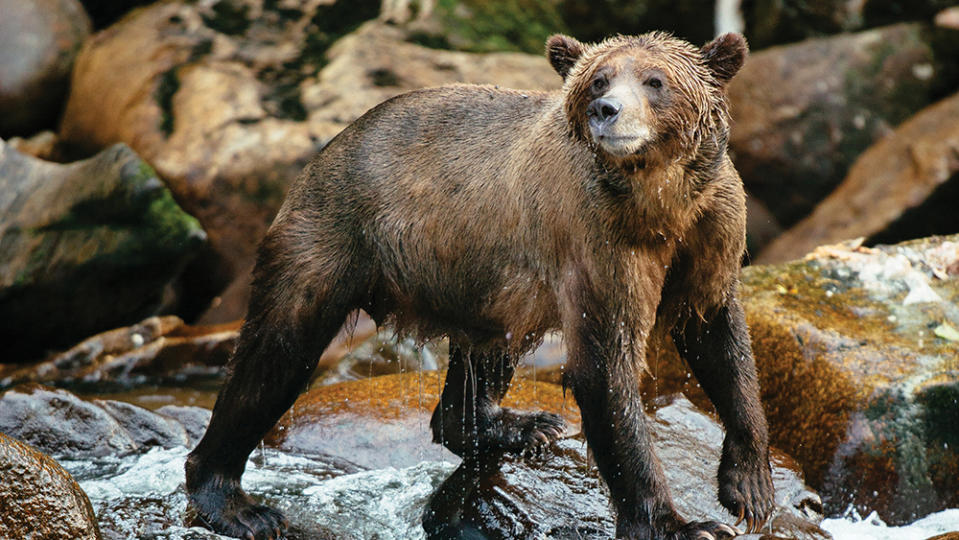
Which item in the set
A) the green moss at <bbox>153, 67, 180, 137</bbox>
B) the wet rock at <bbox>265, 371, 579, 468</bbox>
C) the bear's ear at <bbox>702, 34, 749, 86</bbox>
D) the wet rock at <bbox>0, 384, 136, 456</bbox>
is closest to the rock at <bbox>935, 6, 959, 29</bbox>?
the wet rock at <bbox>265, 371, 579, 468</bbox>

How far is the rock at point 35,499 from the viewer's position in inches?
204

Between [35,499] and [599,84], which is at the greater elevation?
[599,84]

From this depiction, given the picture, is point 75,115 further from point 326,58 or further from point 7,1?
point 326,58

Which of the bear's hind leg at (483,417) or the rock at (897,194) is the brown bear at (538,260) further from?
the rock at (897,194)

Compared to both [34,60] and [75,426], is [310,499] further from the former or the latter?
[34,60]

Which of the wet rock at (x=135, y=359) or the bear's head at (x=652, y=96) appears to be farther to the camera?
the wet rock at (x=135, y=359)

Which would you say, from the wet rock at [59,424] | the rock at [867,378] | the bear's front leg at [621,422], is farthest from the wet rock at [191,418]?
the rock at [867,378]

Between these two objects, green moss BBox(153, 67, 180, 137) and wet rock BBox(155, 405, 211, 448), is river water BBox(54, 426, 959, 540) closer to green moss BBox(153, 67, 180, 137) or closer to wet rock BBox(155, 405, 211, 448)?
wet rock BBox(155, 405, 211, 448)

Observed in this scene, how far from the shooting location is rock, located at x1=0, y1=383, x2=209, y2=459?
733cm

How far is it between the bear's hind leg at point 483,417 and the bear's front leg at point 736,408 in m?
1.39

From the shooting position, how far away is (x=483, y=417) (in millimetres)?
7078

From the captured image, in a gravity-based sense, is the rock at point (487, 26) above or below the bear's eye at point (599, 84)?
below

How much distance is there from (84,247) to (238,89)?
3.22 metres

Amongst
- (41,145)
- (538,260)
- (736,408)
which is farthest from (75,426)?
(41,145)
